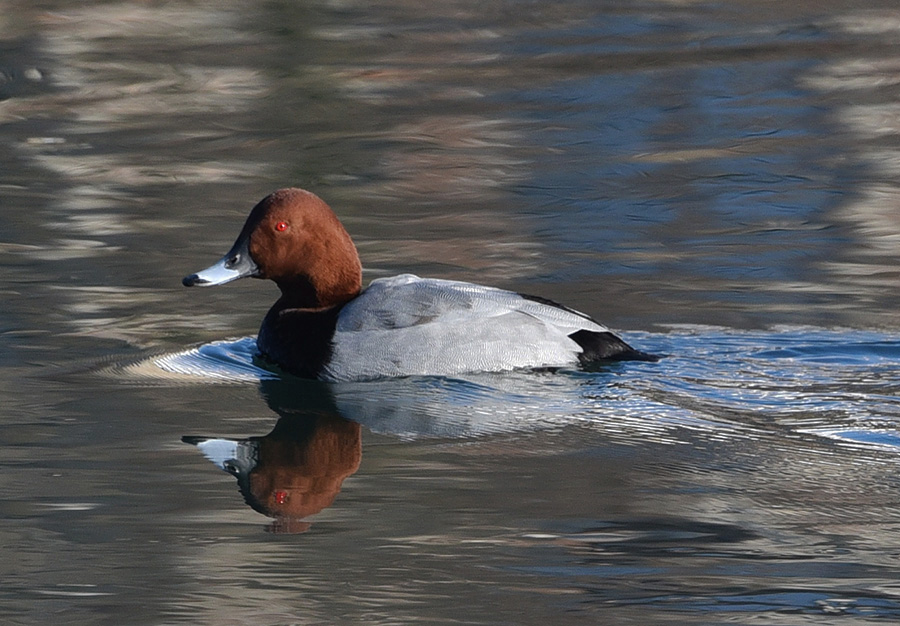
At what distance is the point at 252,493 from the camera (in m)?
5.23

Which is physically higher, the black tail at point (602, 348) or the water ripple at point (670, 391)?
the black tail at point (602, 348)

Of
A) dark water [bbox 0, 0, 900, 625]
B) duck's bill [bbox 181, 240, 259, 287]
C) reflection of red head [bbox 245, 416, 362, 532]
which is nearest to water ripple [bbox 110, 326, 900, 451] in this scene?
dark water [bbox 0, 0, 900, 625]

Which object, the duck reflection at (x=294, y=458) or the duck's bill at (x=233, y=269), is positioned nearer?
the duck reflection at (x=294, y=458)

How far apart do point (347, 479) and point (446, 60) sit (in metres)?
10.4

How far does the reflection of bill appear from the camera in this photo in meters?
5.11

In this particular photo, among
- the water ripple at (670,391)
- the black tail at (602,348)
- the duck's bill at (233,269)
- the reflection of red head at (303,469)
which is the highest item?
the duck's bill at (233,269)

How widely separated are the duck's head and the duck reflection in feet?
2.30

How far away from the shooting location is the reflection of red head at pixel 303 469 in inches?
200

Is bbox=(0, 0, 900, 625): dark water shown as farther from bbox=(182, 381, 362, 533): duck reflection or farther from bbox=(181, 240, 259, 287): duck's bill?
bbox=(181, 240, 259, 287): duck's bill

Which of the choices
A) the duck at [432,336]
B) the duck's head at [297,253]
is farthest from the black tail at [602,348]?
the duck's head at [297,253]

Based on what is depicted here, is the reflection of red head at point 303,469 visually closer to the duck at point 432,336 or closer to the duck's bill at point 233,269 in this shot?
the duck at point 432,336

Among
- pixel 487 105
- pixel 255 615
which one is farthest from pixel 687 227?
pixel 255 615

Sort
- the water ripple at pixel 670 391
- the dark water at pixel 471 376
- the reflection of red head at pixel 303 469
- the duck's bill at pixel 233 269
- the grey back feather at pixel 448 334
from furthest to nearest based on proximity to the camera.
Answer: the duck's bill at pixel 233 269, the grey back feather at pixel 448 334, the water ripple at pixel 670 391, the reflection of red head at pixel 303 469, the dark water at pixel 471 376

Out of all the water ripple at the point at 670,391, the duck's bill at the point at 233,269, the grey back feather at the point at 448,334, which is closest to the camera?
the water ripple at the point at 670,391
